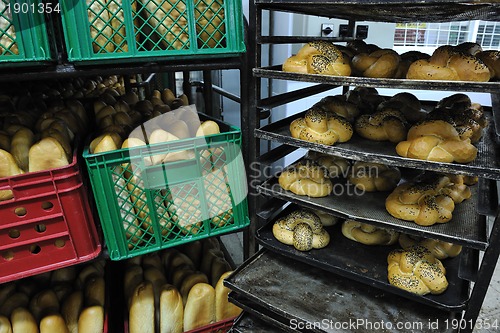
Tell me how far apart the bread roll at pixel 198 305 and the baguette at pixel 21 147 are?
81cm

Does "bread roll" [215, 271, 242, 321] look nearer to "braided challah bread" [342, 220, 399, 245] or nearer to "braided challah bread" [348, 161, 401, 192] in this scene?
"braided challah bread" [342, 220, 399, 245]

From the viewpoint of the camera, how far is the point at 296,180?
4.73ft

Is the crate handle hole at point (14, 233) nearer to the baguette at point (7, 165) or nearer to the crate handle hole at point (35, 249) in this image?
the crate handle hole at point (35, 249)

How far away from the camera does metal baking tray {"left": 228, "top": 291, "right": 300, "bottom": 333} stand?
1.31m

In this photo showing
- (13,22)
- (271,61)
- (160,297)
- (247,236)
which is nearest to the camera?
(13,22)

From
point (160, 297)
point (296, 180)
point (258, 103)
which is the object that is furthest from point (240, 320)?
point (258, 103)

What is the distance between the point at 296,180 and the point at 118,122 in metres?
0.79

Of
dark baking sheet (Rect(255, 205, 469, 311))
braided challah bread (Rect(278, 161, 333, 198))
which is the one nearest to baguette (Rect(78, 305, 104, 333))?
dark baking sheet (Rect(255, 205, 469, 311))

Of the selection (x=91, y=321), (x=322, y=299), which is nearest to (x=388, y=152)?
(x=322, y=299)

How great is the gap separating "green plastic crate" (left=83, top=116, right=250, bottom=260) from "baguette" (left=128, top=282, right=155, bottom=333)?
255 mm

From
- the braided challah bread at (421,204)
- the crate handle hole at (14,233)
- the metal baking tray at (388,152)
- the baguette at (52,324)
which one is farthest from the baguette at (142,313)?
the braided challah bread at (421,204)

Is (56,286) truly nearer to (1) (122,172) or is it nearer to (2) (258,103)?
(1) (122,172)

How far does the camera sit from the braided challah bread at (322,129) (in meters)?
1.28

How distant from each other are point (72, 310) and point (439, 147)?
1495 millimetres
